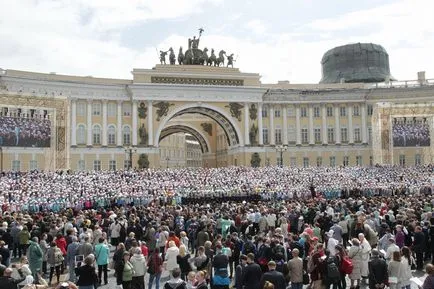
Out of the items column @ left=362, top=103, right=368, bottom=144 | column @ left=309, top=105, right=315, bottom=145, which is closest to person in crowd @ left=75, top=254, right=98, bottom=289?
column @ left=309, top=105, right=315, bottom=145

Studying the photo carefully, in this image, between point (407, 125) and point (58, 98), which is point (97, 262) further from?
point (407, 125)

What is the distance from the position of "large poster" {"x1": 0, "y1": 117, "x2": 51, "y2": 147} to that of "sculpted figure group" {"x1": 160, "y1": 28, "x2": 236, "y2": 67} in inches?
840

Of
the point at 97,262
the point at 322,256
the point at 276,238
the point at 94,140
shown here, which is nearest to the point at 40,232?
the point at 97,262

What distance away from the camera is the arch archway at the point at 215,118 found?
60875 millimetres

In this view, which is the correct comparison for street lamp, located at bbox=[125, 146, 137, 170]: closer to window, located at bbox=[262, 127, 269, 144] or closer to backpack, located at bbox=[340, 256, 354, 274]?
window, located at bbox=[262, 127, 269, 144]

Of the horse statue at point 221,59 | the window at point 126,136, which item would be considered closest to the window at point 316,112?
the horse statue at point 221,59

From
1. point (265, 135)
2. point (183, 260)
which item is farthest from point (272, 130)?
point (183, 260)

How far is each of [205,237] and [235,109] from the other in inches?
1872

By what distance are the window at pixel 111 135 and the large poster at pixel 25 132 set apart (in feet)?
47.9

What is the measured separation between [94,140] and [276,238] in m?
47.8

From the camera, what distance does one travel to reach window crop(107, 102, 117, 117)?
59.6m

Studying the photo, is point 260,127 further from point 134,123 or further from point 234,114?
point 134,123

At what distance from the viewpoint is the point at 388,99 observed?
6456 centimetres

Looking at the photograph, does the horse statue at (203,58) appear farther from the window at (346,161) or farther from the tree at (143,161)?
the window at (346,161)
